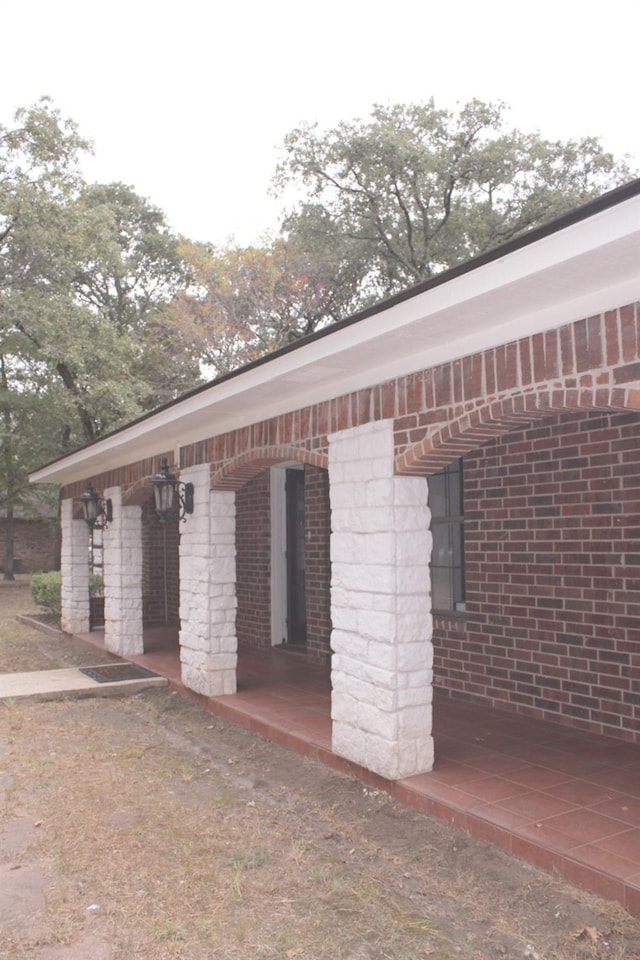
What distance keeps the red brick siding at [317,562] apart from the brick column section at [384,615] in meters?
3.91

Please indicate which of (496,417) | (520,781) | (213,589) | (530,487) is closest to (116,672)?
(213,589)

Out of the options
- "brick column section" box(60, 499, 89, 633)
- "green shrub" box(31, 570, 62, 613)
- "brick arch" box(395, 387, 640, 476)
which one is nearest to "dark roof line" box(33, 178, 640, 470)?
"brick arch" box(395, 387, 640, 476)

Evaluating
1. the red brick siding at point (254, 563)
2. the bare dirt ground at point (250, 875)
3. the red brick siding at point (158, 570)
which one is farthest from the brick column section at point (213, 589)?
the red brick siding at point (158, 570)

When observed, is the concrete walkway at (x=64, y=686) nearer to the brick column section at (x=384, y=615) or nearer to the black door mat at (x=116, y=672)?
the black door mat at (x=116, y=672)

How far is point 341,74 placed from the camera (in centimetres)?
1831

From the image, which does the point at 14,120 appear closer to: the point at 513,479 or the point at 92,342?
the point at 92,342

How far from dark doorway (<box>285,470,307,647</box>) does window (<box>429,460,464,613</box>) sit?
3.27 m

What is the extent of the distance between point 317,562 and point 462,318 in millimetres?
5829

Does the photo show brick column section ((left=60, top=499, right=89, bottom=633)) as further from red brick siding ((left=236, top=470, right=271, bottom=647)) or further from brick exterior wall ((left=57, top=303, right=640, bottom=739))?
brick exterior wall ((left=57, top=303, right=640, bottom=739))

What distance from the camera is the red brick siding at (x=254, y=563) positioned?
10555 mm

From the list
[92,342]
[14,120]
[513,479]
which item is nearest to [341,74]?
[14,120]

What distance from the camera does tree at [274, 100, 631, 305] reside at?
17.2 metres

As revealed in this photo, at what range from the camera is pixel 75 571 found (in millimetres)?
11930

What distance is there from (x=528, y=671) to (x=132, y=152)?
23097mm
